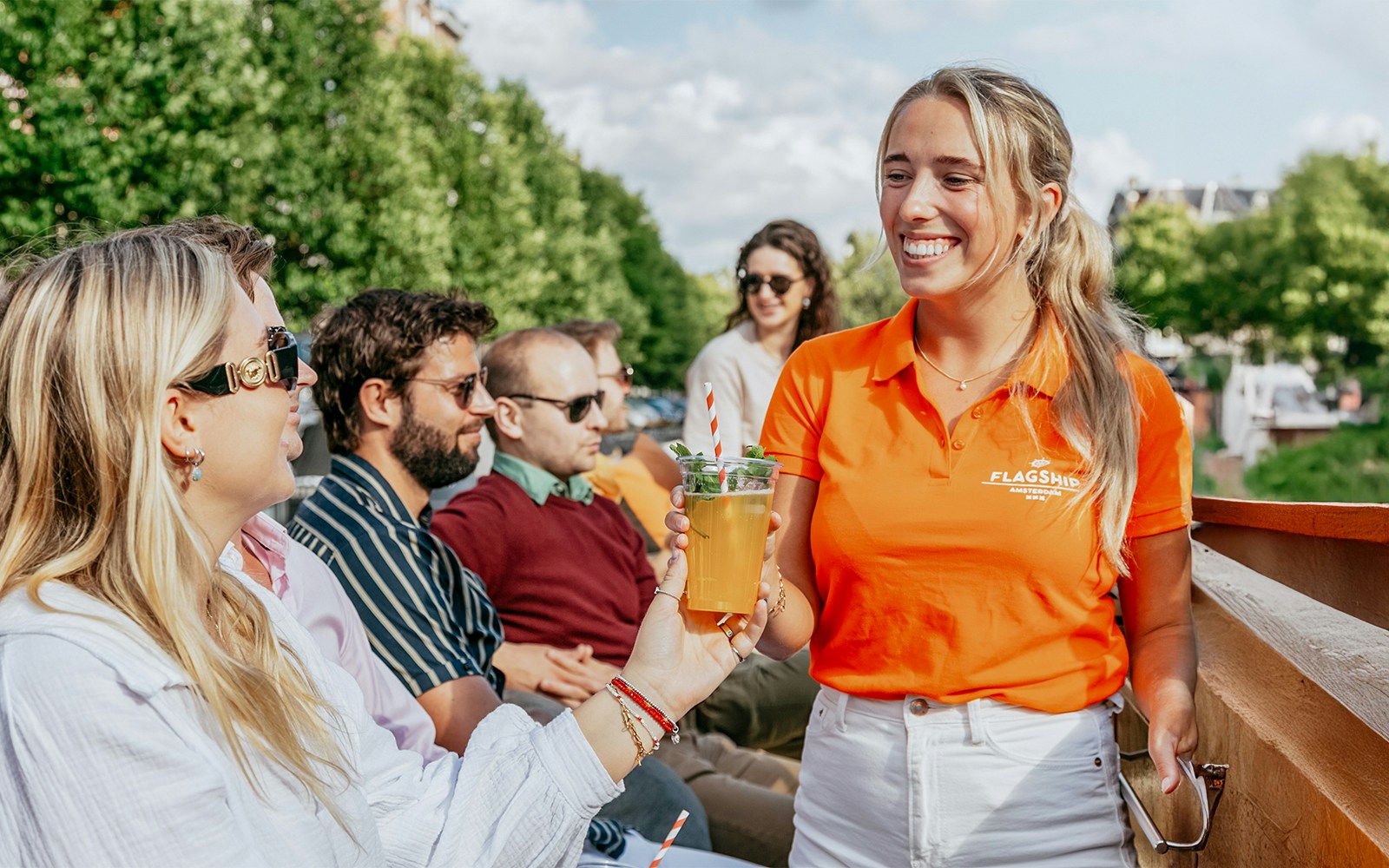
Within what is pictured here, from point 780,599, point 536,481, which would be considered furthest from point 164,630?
point 536,481

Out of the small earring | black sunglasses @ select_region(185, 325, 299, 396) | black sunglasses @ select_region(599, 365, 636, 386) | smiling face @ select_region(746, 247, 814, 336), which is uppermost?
smiling face @ select_region(746, 247, 814, 336)

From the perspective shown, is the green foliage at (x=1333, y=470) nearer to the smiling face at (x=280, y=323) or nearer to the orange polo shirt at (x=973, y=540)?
the orange polo shirt at (x=973, y=540)

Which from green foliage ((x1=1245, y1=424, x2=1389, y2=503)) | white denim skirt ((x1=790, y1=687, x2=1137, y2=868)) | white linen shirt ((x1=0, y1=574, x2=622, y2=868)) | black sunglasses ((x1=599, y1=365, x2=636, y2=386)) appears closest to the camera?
white linen shirt ((x1=0, y1=574, x2=622, y2=868))

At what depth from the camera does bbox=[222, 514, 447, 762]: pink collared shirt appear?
2.50 meters

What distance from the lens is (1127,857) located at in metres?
2.20

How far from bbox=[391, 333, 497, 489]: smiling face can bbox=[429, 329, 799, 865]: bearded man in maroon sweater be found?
0.36 meters

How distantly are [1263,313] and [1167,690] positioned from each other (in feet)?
144

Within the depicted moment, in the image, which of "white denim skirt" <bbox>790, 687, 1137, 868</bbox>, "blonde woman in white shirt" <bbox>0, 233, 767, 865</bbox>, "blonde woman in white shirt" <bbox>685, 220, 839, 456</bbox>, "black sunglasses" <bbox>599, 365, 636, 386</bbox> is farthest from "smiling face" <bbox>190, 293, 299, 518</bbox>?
"black sunglasses" <bbox>599, 365, 636, 386</bbox>

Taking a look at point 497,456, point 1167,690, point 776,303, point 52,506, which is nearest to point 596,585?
point 497,456

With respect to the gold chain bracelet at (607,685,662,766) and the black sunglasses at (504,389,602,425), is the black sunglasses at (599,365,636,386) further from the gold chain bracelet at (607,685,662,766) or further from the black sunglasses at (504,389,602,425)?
the gold chain bracelet at (607,685,662,766)

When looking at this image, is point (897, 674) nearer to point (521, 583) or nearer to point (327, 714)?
point (327, 714)

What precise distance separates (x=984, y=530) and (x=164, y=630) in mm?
1331

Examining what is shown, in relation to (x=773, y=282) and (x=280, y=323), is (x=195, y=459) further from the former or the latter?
(x=773, y=282)

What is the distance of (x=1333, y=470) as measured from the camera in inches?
761
